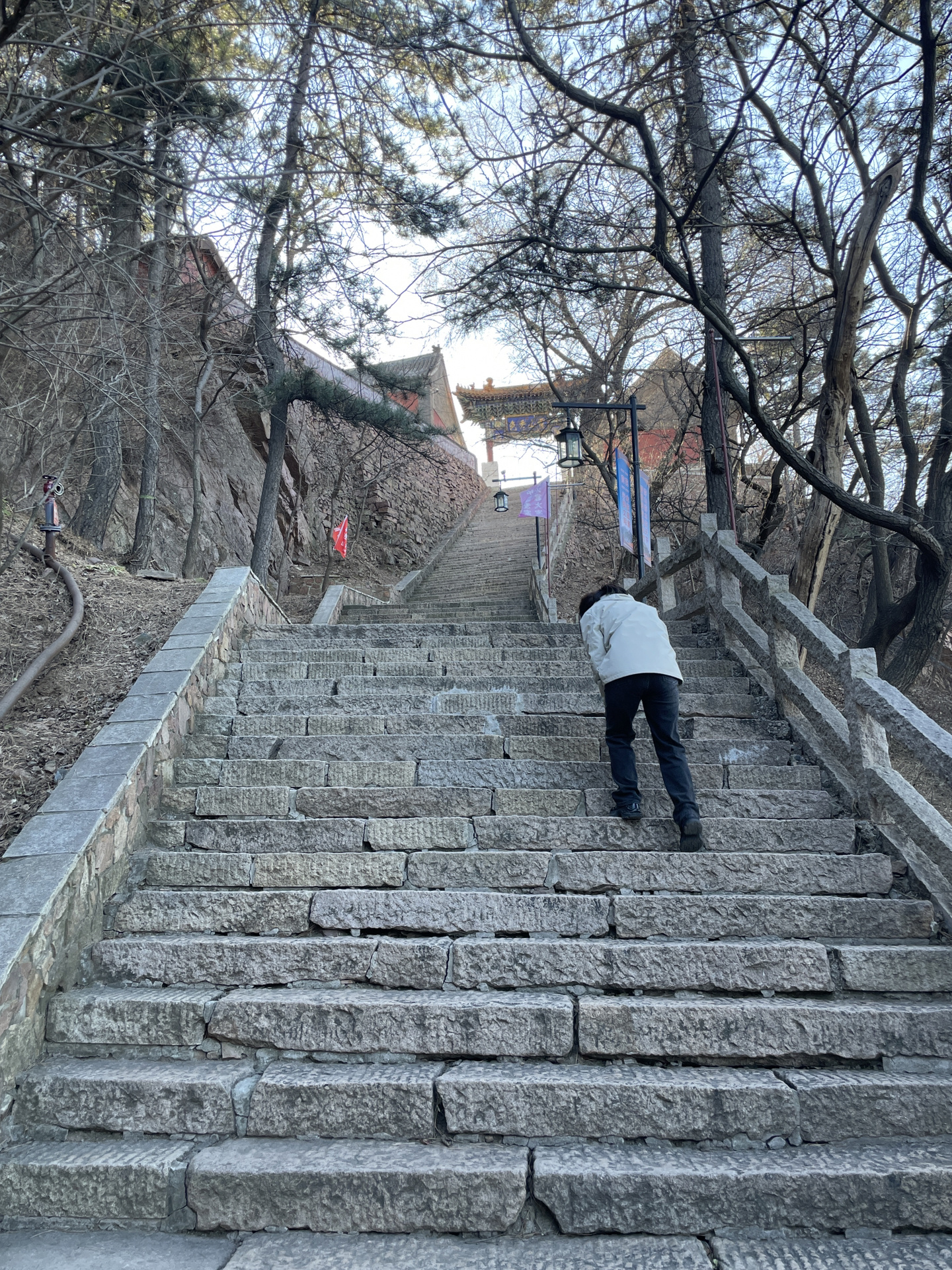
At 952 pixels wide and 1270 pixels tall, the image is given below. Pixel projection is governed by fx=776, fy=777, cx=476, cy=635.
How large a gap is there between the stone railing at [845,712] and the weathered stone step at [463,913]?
5.07ft

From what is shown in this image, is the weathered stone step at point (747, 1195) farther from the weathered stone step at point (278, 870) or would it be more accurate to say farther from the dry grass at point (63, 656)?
the dry grass at point (63, 656)

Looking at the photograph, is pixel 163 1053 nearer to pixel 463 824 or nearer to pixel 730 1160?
pixel 463 824

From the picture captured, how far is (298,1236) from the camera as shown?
8.17 ft

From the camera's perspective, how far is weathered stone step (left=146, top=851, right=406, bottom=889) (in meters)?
3.79

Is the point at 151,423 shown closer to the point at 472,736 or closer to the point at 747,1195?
the point at 472,736

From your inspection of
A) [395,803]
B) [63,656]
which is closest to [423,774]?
[395,803]

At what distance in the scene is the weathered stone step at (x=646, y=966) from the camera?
3.19m

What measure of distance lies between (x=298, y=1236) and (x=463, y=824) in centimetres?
189

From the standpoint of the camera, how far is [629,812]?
405 centimetres

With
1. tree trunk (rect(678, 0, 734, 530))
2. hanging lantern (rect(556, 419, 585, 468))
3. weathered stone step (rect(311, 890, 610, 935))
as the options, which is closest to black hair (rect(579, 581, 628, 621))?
Answer: weathered stone step (rect(311, 890, 610, 935))

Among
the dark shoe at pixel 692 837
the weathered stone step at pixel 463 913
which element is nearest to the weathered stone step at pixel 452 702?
the dark shoe at pixel 692 837

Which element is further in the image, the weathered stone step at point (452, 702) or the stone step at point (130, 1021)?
the weathered stone step at point (452, 702)

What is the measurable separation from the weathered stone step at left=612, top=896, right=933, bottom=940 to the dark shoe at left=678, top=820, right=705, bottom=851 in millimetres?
329

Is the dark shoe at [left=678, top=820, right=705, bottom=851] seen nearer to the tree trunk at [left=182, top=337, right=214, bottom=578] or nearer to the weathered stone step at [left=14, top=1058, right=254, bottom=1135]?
the weathered stone step at [left=14, top=1058, right=254, bottom=1135]
